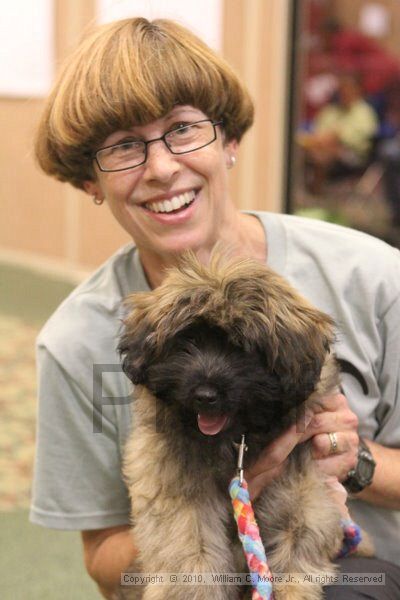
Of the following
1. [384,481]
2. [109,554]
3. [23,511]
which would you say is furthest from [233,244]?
[23,511]

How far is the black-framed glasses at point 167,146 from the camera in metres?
1.91

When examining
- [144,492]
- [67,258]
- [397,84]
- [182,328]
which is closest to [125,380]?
[144,492]

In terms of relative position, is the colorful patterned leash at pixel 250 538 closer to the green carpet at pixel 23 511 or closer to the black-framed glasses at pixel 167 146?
the black-framed glasses at pixel 167 146

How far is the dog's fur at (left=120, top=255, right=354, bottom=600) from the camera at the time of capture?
1521mm

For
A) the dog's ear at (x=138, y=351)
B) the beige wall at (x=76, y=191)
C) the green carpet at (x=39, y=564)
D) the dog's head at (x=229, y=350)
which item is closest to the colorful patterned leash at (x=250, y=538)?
the dog's head at (x=229, y=350)

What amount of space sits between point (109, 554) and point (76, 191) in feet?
16.3

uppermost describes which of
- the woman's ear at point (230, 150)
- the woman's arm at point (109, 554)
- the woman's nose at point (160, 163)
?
the woman's nose at point (160, 163)

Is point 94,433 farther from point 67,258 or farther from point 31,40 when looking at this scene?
point 31,40

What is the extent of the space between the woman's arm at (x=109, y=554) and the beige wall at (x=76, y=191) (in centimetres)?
229

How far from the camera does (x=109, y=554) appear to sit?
6.44 ft

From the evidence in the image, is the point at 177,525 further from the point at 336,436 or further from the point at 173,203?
the point at 173,203

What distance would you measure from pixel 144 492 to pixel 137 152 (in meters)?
0.76

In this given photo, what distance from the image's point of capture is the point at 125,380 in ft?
6.38

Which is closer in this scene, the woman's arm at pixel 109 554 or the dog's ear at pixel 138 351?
the dog's ear at pixel 138 351
